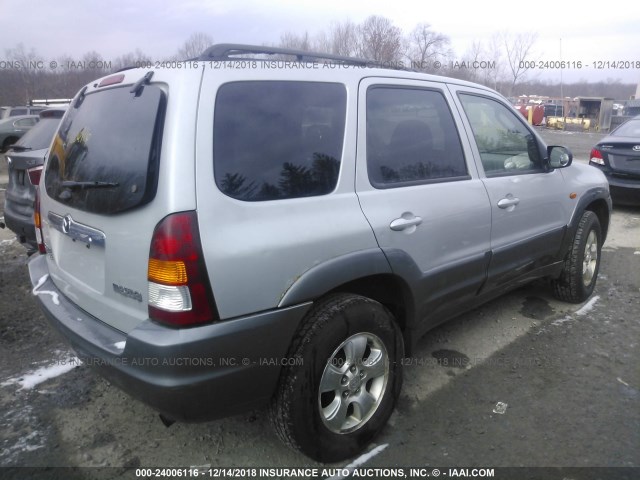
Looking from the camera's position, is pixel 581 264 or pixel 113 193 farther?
pixel 581 264

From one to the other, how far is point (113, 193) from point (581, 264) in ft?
12.4

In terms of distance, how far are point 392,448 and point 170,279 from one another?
1490 millimetres

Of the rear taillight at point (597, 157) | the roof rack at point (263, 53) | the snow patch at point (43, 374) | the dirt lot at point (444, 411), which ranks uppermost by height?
the roof rack at point (263, 53)

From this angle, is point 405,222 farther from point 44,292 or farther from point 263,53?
point 44,292

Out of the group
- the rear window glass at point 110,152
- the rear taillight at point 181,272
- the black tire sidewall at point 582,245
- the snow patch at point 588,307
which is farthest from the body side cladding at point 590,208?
the rear window glass at point 110,152

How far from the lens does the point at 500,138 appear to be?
138 inches

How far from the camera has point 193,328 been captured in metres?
1.92

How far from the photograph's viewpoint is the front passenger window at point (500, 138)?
3.28 m

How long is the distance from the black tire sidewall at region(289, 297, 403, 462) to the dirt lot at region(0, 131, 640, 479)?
0.16 m

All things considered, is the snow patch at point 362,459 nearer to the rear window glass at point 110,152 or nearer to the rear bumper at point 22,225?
the rear window glass at point 110,152

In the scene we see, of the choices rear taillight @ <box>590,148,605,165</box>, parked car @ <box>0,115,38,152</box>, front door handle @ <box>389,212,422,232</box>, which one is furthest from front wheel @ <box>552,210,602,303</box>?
parked car @ <box>0,115,38,152</box>

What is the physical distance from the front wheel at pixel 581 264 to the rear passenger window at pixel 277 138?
275cm

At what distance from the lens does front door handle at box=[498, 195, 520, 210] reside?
3.26 m

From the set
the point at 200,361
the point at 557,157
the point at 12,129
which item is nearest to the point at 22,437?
the point at 200,361
